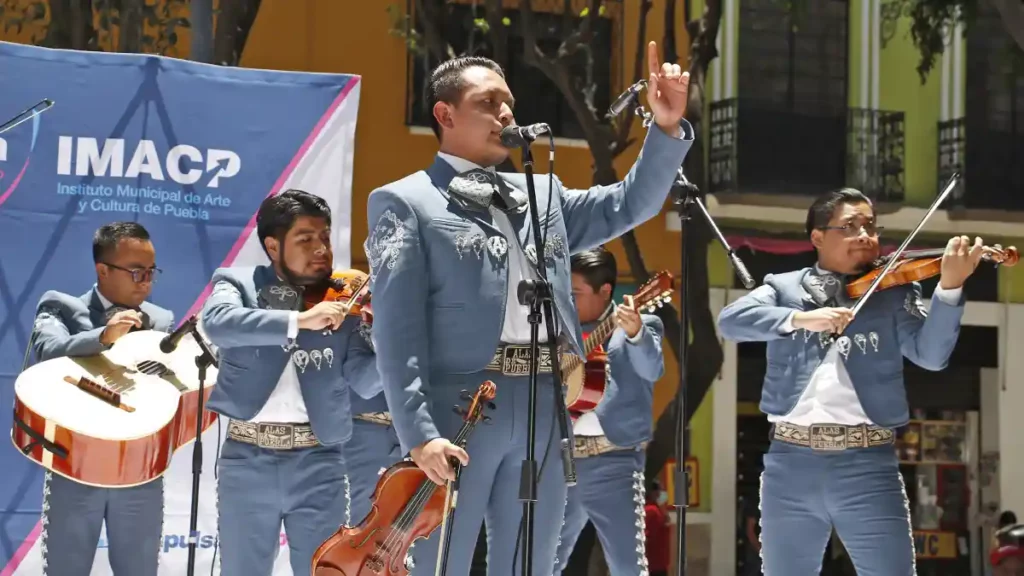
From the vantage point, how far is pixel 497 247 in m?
3.64

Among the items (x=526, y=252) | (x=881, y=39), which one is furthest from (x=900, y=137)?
(x=526, y=252)

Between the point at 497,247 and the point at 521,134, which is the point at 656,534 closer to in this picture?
the point at 497,247

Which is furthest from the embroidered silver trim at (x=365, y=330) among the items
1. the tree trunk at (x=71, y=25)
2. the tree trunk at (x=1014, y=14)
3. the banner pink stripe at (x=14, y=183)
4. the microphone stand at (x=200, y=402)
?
the tree trunk at (x=71, y=25)

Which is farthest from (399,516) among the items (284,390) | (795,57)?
(795,57)

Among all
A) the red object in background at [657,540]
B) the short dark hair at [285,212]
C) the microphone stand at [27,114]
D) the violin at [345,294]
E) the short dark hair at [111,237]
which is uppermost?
the microphone stand at [27,114]

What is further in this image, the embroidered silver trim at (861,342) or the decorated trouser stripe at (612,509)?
the decorated trouser stripe at (612,509)

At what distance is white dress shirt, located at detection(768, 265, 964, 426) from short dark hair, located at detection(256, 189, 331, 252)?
1750mm

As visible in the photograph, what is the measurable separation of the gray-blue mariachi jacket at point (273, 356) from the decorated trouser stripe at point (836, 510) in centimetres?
151

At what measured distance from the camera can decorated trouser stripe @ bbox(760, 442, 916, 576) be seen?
4.91 m

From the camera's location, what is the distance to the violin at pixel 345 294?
5160mm

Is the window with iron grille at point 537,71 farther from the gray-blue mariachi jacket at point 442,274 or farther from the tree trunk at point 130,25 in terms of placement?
the gray-blue mariachi jacket at point 442,274

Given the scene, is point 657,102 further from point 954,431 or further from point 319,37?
point 954,431

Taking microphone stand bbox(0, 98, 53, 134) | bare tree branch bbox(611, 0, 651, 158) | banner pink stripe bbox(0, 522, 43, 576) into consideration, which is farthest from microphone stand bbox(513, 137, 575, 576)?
bare tree branch bbox(611, 0, 651, 158)

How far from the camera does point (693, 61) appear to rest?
35.2 ft
